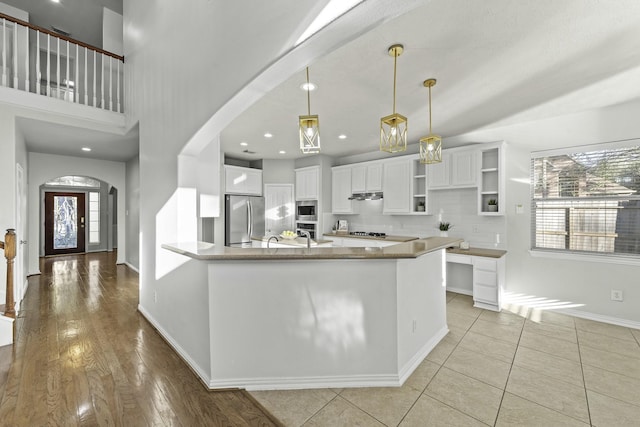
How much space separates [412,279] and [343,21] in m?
1.96

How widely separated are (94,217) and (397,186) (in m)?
9.78

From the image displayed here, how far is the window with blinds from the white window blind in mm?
11689

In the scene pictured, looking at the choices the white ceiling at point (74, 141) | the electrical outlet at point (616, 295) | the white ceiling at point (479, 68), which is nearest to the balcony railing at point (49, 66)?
the white ceiling at point (74, 141)

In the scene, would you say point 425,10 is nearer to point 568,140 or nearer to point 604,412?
point 604,412

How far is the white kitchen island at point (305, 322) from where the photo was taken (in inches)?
86.3

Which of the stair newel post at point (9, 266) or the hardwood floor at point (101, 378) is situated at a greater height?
the stair newel post at point (9, 266)

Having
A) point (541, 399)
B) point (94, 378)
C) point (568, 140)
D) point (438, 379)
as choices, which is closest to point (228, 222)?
point (94, 378)

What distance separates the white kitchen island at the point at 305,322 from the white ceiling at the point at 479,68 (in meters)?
1.64

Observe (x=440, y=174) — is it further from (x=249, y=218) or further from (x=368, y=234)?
(x=249, y=218)

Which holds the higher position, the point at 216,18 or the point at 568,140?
the point at 216,18

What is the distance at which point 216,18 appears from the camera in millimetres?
2346

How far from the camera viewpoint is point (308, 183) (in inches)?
251

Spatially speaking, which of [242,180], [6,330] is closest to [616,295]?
[242,180]

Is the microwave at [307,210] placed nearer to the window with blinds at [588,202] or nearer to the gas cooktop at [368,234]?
the gas cooktop at [368,234]
